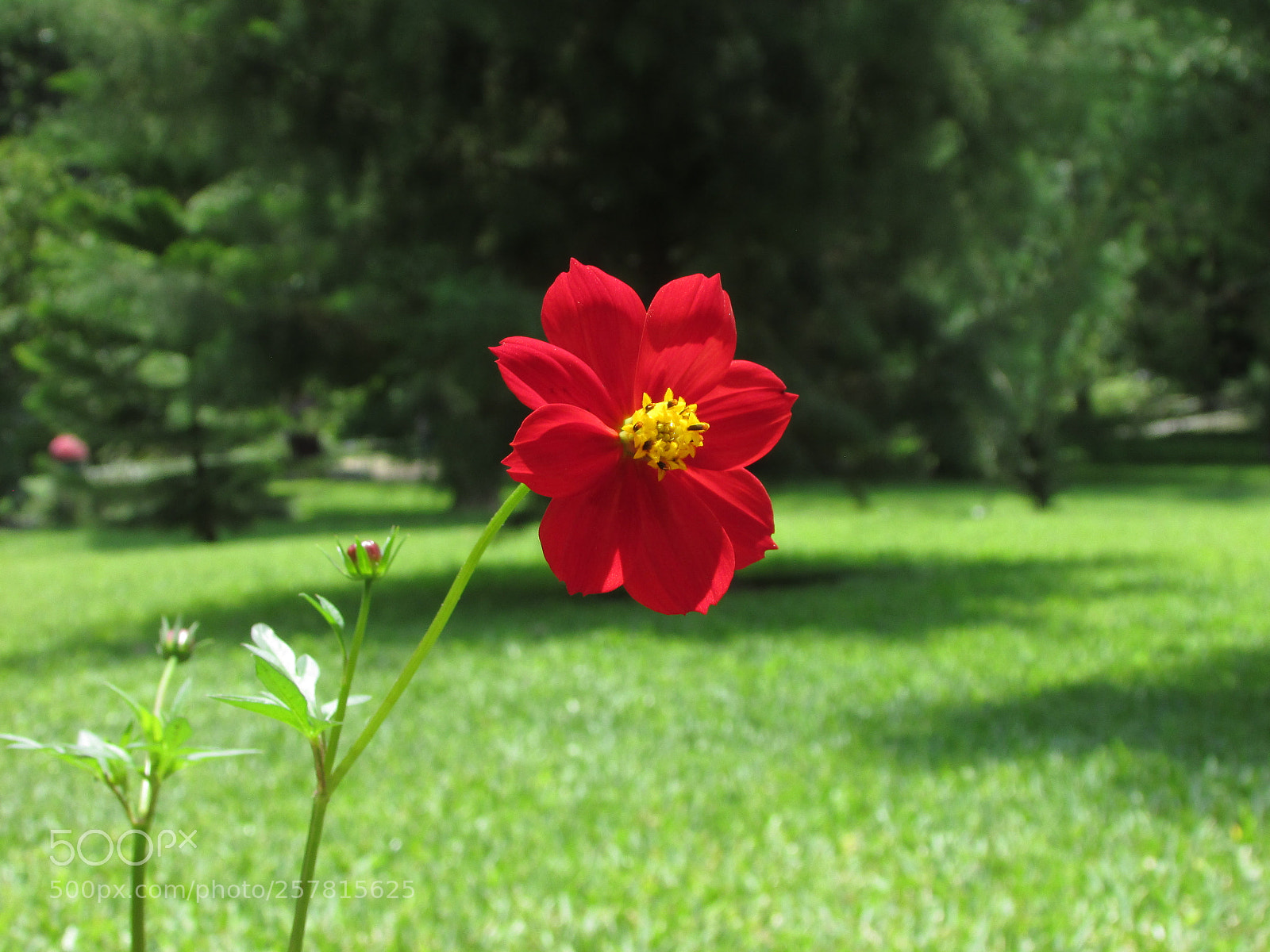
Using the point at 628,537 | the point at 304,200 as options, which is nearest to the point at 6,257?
the point at 304,200

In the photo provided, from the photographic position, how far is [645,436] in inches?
21.8

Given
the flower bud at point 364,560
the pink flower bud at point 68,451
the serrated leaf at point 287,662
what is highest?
the pink flower bud at point 68,451

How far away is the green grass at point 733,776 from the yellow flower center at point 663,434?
2.19 m

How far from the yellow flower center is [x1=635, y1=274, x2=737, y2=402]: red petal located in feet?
0.07

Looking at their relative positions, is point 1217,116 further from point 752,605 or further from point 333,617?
point 333,617

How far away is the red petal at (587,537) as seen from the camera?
0.54 meters

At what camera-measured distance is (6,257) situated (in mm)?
17422

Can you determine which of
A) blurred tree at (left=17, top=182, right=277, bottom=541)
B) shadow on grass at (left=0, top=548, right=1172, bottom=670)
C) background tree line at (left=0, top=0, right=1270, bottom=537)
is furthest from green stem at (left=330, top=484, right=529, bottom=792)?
blurred tree at (left=17, top=182, right=277, bottom=541)

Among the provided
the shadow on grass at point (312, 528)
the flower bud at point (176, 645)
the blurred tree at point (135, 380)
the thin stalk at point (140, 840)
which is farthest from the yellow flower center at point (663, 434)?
the shadow on grass at point (312, 528)

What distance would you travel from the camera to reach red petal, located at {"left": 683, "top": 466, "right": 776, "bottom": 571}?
58 cm

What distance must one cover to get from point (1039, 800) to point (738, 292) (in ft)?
14.5

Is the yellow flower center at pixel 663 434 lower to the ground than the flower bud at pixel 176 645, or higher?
higher

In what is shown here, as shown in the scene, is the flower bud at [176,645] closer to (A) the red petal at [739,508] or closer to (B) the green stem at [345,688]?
(B) the green stem at [345,688]

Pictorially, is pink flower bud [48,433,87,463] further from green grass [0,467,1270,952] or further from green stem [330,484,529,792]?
green stem [330,484,529,792]
